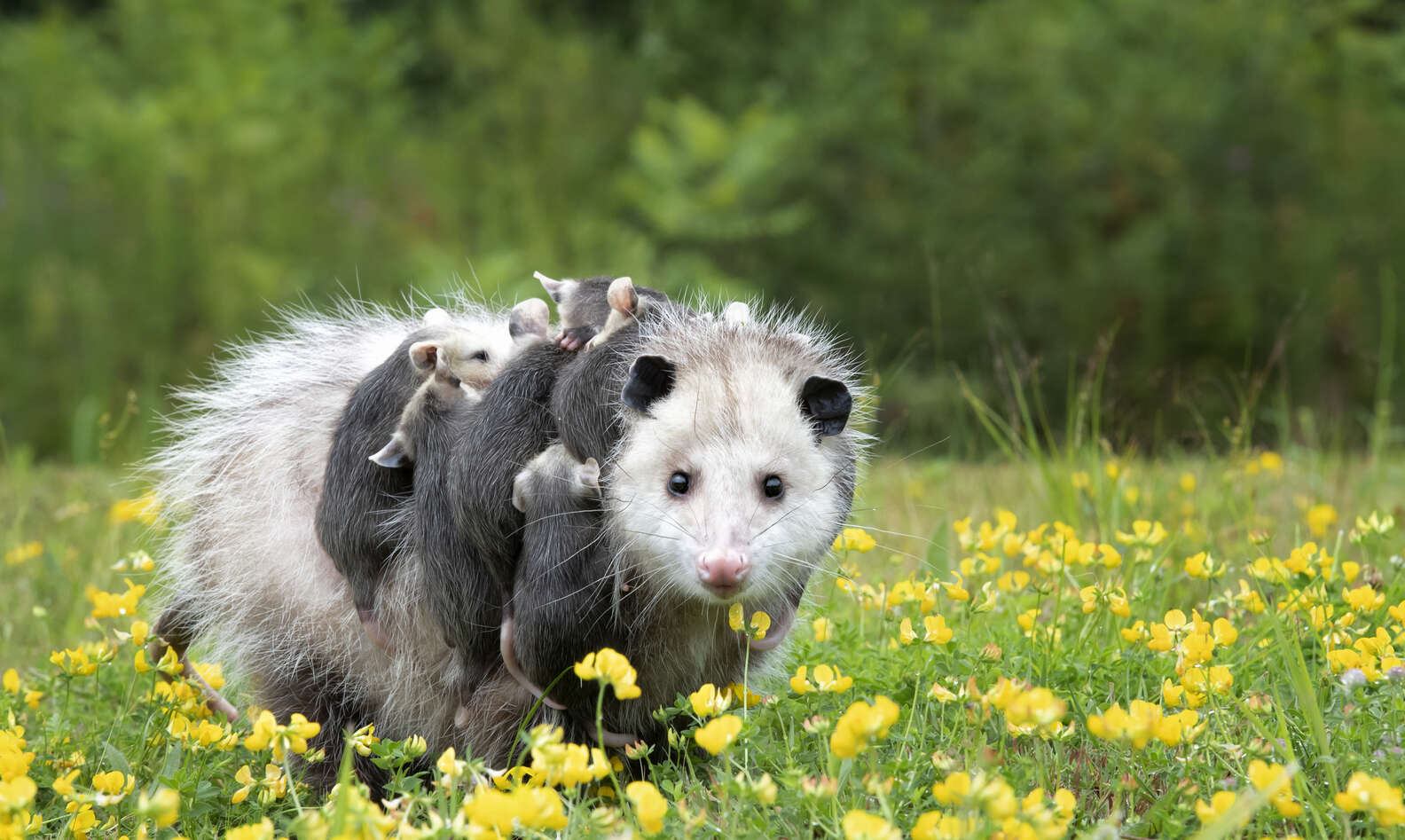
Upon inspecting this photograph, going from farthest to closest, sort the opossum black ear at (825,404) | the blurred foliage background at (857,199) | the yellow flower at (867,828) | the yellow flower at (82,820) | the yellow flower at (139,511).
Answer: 1. the blurred foliage background at (857,199)
2. the yellow flower at (139,511)
3. the opossum black ear at (825,404)
4. the yellow flower at (82,820)
5. the yellow flower at (867,828)

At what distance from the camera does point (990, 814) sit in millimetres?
1569

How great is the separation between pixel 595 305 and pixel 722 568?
0.79 metres

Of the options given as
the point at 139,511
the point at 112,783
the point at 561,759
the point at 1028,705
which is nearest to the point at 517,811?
the point at 561,759

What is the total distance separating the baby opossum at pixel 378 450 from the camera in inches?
97.0

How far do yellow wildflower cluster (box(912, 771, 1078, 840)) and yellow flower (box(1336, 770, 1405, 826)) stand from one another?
333 mm

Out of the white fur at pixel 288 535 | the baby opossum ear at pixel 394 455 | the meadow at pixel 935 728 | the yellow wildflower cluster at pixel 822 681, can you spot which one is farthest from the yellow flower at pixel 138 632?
the yellow wildflower cluster at pixel 822 681

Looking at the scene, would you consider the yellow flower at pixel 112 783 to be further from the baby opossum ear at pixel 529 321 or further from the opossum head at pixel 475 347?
the baby opossum ear at pixel 529 321

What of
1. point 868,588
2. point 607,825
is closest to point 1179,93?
point 868,588

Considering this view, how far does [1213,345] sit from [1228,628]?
20.3 ft

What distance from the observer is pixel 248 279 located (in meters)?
8.31

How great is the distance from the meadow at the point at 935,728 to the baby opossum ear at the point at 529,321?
0.69 metres

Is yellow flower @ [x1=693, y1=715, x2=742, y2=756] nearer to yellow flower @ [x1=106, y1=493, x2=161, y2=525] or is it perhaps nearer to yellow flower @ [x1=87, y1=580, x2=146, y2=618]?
yellow flower @ [x1=87, y1=580, x2=146, y2=618]

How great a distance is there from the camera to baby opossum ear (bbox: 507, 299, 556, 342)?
2.53 metres

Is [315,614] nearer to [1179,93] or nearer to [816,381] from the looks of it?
[816,381]
